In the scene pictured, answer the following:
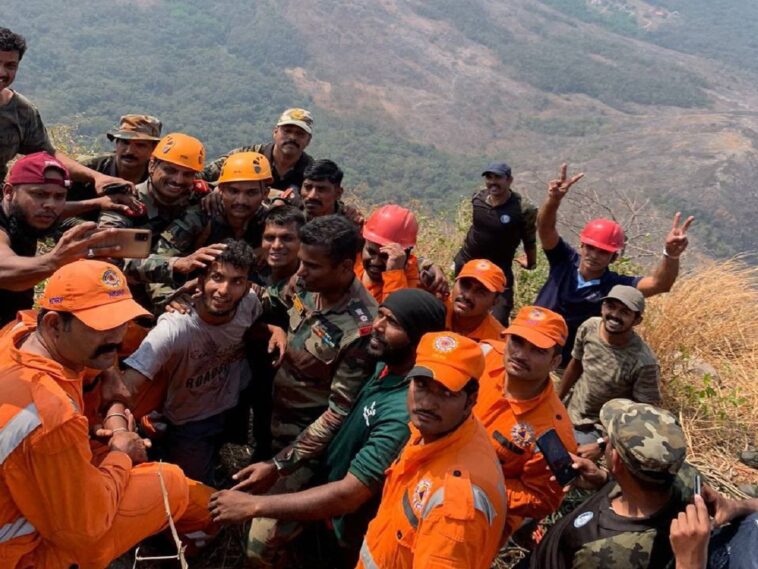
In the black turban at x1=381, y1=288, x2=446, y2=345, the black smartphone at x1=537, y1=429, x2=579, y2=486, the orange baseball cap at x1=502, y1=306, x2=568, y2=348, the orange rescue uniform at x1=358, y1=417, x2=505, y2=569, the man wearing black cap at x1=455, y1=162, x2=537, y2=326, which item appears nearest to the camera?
the orange rescue uniform at x1=358, y1=417, x2=505, y2=569

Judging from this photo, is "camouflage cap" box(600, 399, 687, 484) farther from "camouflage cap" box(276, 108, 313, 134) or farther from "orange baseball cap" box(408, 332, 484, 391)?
"camouflage cap" box(276, 108, 313, 134)

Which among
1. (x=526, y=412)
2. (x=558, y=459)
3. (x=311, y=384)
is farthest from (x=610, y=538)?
(x=311, y=384)

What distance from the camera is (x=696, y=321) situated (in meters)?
7.84

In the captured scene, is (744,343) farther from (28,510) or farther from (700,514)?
(28,510)

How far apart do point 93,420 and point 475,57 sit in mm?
132624

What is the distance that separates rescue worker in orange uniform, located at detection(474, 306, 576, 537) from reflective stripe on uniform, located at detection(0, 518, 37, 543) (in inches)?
84.0

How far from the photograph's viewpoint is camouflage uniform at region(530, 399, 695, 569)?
232cm

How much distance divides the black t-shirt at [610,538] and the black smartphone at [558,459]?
0.30 metres

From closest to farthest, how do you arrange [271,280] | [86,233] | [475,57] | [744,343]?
[86,233] → [271,280] → [744,343] → [475,57]

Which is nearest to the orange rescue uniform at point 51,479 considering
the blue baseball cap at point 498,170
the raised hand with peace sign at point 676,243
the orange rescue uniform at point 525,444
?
the orange rescue uniform at point 525,444

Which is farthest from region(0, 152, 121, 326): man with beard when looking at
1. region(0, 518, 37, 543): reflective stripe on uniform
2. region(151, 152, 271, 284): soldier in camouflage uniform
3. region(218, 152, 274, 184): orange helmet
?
region(0, 518, 37, 543): reflective stripe on uniform

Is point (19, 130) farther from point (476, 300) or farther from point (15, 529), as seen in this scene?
point (476, 300)

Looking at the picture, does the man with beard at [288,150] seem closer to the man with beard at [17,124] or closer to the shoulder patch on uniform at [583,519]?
Result: the man with beard at [17,124]

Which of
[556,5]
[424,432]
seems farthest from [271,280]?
[556,5]
